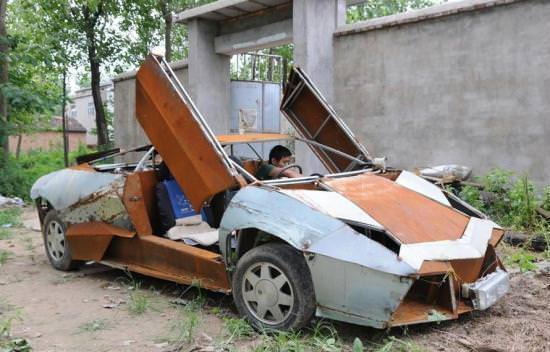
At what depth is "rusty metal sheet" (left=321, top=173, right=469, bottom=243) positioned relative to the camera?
141 inches

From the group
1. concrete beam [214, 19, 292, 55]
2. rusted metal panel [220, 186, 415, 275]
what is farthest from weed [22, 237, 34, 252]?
concrete beam [214, 19, 292, 55]

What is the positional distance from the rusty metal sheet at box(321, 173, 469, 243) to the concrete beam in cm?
684

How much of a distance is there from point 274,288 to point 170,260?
1359 millimetres

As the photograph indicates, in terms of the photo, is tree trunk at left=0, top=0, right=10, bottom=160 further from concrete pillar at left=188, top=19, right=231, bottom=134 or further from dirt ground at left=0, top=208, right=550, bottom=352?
dirt ground at left=0, top=208, right=550, bottom=352

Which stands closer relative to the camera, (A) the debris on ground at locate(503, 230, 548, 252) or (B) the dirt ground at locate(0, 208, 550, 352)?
(B) the dirt ground at locate(0, 208, 550, 352)

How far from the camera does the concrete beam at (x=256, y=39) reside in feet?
35.2

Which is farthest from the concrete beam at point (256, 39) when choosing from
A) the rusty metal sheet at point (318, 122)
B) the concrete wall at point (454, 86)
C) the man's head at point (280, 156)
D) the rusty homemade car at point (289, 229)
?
the man's head at point (280, 156)

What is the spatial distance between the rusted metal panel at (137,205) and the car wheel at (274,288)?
4.82 feet

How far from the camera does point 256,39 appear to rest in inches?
441

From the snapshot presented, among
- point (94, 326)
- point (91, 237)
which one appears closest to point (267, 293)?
point (94, 326)

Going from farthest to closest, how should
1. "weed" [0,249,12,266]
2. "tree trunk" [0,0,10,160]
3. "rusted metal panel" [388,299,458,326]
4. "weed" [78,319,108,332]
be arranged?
"tree trunk" [0,0,10,160], "weed" [0,249,12,266], "weed" [78,319,108,332], "rusted metal panel" [388,299,458,326]

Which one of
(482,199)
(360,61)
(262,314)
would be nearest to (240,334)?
(262,314)

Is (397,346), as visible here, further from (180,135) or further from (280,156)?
(280,156)

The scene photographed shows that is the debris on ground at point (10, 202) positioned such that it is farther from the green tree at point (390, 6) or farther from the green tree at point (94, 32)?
the green tree at point (390, 6)
